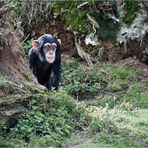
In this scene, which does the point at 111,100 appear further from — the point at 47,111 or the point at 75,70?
the point at 47,111

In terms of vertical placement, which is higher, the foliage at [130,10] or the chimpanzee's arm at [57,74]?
the foliage at [130,10]

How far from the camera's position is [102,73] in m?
11.5

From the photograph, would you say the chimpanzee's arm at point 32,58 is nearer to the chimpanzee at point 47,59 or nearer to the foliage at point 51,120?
the chimpanzee at point 47,59

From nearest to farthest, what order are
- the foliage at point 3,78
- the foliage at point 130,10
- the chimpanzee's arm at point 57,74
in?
the foliage at point 3,78 → the chimpanzee's arm at point 57,74 → the foliage at point 130,10

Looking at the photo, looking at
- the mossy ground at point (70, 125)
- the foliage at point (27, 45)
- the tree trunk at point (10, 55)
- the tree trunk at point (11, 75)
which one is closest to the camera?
the mossy ground at point (70, 125)

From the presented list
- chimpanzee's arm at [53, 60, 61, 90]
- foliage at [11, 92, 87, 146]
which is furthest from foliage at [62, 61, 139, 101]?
foliage at [11, 92, 87, 146]

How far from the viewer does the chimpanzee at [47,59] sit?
9.65 m

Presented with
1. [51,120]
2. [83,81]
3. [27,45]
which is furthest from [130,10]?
[51,120]

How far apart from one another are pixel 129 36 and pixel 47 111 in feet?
20.0

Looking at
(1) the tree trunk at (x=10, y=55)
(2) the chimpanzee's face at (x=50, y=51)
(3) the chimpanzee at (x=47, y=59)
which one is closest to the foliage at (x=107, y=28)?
(3) the chimpanzee at (x=47, y=59)

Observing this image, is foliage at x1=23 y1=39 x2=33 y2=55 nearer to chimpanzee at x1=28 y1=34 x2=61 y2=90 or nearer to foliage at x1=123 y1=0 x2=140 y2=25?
foliage at x1=123 y1=0 x2=140 y2=25

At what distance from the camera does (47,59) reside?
9656mm

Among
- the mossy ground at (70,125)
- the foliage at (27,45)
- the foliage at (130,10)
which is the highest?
the foliage at (130,10)

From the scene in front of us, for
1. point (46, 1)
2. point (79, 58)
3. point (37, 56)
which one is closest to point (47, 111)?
point (37, 56)
